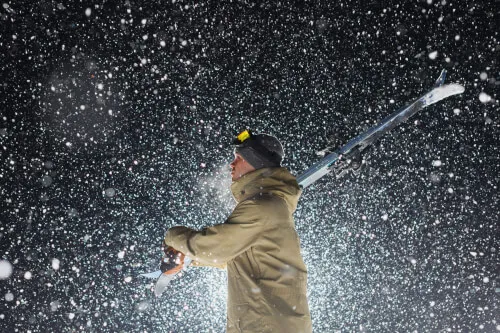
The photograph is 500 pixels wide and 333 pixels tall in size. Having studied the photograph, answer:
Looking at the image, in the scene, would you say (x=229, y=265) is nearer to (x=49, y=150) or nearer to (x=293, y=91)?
(x=293, y=91)

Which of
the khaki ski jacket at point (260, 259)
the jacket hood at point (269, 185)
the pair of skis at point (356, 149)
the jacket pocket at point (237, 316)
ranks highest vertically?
the pair of skis at point (356, 149)

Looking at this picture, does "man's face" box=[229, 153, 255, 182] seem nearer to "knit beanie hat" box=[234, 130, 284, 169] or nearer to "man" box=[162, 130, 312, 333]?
"knit beanie hat" box=[234, 130, 284, 169]

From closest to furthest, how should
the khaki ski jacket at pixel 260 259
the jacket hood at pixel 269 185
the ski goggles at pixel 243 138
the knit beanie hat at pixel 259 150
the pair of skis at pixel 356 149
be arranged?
1. the khaki ski jacket at pixel 260 259
2. the jacket hood at pixel 269 185
3. the knit beanie hat at pixel 259 150
4. the ski goggles at pixel 243 138
5. the pair of skis at pixel 356 149

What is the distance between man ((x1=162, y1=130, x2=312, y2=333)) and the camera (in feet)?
5.66

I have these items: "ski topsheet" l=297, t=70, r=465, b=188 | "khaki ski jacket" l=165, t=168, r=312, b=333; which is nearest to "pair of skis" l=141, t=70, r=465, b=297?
"ski topsheet" l=297, t=70, r=465, b=188

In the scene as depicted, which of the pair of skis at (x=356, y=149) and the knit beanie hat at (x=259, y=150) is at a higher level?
the pair of skis at (x=356, y=149)

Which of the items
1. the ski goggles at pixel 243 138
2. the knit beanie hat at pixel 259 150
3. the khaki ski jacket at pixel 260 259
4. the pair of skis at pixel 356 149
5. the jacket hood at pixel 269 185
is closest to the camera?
the khaki ski jacket at pixel 260 259

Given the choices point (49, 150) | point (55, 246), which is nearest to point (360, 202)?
point (55, 246)

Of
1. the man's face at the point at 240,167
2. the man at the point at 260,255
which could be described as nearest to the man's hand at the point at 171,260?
the man at the point at 260,255

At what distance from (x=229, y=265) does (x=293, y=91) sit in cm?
489

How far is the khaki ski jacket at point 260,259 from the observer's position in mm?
1722

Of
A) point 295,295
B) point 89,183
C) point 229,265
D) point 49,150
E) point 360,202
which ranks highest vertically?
point 49,150

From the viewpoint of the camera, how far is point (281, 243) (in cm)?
184

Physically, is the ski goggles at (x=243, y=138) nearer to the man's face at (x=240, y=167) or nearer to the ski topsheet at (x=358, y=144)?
the man's face at (x=240, y=167)
